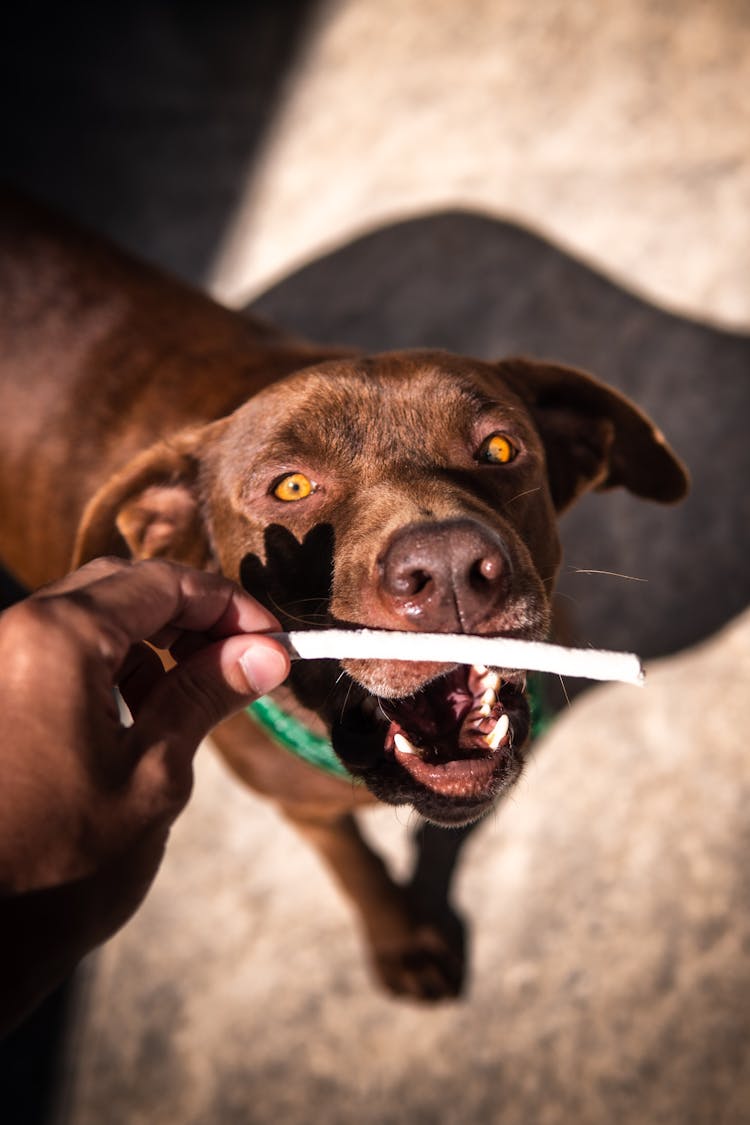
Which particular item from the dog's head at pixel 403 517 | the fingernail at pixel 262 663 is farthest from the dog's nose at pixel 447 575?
the fingernail at pixel 262 663

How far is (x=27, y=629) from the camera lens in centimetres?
117

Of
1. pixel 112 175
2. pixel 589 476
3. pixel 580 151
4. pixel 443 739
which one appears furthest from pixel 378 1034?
pixel 112 175

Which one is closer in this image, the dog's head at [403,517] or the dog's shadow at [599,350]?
the dog's head at [403,517]

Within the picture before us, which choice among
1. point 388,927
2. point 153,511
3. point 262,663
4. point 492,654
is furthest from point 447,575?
point 388,927

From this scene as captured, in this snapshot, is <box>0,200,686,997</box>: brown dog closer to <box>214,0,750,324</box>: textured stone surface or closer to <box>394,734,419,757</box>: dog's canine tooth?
<box>394,734,419,757</box>: dog's canine tooth

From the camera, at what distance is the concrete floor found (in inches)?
107

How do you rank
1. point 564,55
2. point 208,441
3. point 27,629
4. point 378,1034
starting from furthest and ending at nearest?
1. point 564,55
2. point 378,1034
3. point 208,441
4. point 27,629

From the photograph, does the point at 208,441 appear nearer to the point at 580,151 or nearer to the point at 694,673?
the point at 694,673

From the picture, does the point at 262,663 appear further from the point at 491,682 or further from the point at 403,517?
the point at 491,682

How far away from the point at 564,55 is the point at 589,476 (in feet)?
9.24

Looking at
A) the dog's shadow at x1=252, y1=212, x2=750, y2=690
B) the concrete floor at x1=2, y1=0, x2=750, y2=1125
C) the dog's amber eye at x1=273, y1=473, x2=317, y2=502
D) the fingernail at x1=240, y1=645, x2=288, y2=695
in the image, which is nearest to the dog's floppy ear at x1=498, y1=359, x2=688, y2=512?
the dog's shadow at x1=252, y1=212, x2=750, y2=690

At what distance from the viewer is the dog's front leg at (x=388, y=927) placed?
2750mm

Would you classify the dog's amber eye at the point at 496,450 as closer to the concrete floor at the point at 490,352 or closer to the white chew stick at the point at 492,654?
the white chew stick at the point at 492,654

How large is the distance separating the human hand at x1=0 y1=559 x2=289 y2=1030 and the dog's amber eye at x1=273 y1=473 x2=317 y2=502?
21.4 inches
